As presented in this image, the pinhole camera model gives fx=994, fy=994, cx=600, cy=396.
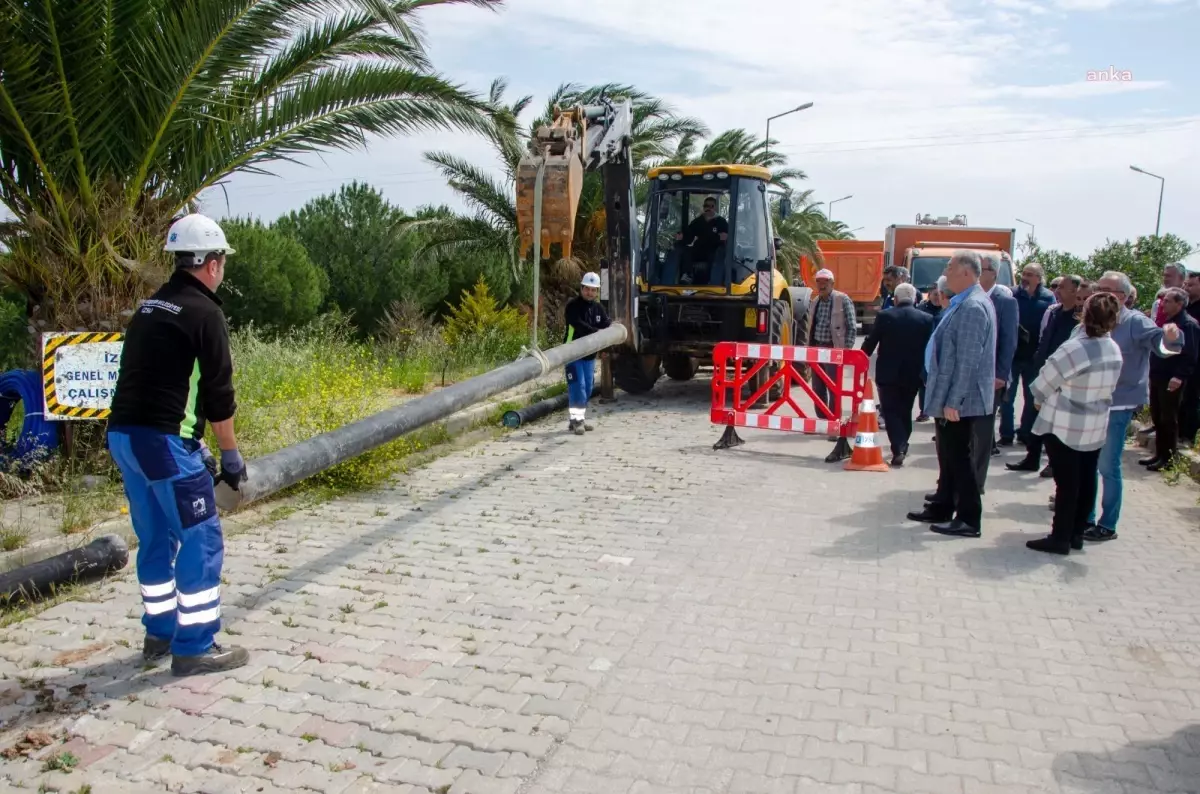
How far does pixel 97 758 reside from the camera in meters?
3.81

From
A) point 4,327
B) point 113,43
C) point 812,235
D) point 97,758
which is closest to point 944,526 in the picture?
point 97,758

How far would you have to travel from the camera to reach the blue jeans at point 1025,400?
31.2 feet

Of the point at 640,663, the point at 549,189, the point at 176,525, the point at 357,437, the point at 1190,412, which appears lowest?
the point at 640,663

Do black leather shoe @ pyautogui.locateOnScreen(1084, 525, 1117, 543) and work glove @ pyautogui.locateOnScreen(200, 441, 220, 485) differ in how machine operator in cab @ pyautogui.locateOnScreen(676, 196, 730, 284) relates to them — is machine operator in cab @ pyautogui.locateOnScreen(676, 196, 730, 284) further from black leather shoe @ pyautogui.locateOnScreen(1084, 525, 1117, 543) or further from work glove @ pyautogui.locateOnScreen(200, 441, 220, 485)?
work glove @ pyautogui.locateOnScreen(200, 441, 220, 485)

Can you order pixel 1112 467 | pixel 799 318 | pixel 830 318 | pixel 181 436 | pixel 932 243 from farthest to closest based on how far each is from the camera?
pixel 932 243 < pixel 799 318 < pixel 830 318 < pixel 1112 467 < pixel 181 436

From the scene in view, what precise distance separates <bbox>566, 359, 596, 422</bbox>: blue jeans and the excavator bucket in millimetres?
2152

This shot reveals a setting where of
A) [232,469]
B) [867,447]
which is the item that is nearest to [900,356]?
[867,447]

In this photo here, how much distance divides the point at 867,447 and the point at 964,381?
2.46m

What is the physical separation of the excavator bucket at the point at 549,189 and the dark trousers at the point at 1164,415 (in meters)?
5.61

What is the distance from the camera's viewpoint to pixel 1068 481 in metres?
6.49

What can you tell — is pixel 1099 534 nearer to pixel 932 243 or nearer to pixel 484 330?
pixel 484 330

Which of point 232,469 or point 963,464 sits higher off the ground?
point 232,469

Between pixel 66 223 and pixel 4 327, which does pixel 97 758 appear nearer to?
pixel 66 223

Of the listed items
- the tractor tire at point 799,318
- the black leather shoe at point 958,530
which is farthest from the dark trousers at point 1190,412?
the tractor tire at point 799,318
